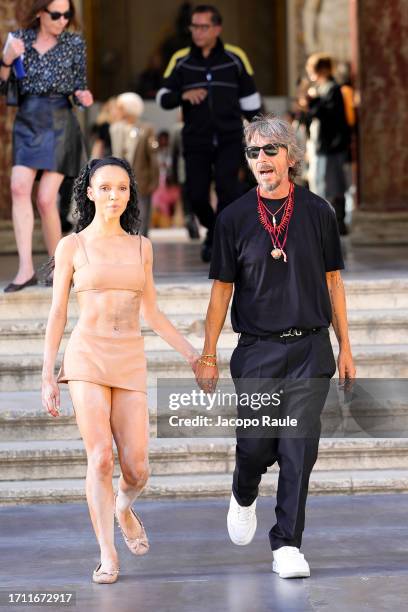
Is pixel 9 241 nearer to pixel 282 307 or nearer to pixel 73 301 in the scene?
pixel 73 301

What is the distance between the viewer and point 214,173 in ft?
34.2

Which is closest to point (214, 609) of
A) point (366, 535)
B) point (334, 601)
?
point (334, 601)

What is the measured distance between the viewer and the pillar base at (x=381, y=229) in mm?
13148

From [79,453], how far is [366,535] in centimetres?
156

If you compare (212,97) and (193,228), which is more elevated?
(212,97)

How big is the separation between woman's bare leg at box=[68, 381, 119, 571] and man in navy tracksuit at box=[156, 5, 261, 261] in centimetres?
470

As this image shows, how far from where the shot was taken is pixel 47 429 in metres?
7.46

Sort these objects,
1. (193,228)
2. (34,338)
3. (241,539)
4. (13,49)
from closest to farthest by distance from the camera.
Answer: (241,539)
(34,338)
(13,49)
(193,228)

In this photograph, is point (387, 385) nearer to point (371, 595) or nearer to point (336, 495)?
point (336, 495)

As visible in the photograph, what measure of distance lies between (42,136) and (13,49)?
53 centimetres

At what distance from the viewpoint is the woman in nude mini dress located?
561cm

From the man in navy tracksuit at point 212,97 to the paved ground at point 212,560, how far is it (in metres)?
3.83

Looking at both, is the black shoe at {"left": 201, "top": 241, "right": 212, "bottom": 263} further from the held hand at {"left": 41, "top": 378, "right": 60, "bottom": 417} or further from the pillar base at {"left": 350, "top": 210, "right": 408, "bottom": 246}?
the held hand at {"left": 41, "top": 378, "right": 60, "bottom": 417}

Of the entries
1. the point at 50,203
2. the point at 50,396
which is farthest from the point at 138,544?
the point at 50,203
